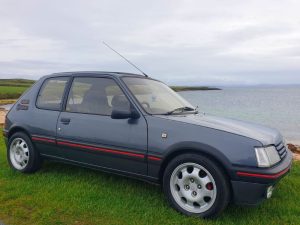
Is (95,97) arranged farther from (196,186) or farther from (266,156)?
(266,156)

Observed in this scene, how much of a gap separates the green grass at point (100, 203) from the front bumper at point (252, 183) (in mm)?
365

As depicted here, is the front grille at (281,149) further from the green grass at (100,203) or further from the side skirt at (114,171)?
the side skirt at (114,171)

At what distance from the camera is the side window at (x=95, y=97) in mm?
4734

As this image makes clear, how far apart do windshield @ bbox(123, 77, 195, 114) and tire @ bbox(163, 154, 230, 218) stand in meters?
0.88

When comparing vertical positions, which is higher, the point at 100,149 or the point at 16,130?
the point at 16,130

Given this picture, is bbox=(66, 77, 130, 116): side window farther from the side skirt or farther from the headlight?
the headlight

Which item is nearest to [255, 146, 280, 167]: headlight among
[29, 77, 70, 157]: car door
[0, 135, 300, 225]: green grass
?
[0, 135, 300, 225]: green grass

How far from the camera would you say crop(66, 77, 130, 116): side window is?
4734 millimetres

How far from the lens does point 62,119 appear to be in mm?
5137

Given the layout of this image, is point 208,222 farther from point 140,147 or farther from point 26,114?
point 26,114

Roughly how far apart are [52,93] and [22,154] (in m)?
1.17

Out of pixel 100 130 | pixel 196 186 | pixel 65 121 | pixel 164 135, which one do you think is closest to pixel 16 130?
pixel 65 121

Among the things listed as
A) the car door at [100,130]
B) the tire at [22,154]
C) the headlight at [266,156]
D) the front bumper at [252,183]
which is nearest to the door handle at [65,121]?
the car door at [100,130]

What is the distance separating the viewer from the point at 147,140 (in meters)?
4.26
